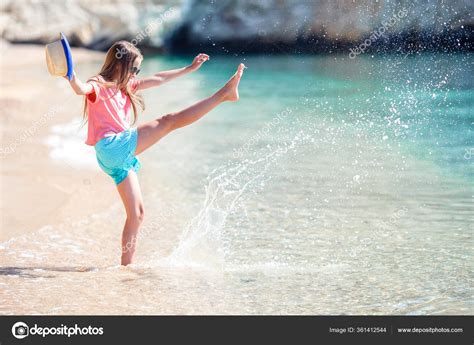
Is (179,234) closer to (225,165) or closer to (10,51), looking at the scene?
(225,165)

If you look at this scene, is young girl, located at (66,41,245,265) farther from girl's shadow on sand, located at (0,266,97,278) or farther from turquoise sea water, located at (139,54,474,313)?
turquoise sea water, located at (139,54,474,313)

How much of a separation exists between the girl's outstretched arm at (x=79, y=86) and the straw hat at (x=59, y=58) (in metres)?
0.05

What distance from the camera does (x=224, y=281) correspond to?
4520 millimetres

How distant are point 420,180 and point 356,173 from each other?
19.9 inches

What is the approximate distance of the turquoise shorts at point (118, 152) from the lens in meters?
4.33

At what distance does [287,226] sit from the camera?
5.62 meters

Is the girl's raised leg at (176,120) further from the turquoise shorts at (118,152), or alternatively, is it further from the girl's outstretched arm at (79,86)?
the girl's outstretched arm at (79,86)

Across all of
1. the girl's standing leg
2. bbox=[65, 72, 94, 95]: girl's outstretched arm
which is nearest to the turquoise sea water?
the girl's standing leg

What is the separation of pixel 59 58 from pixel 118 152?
63 centimetres

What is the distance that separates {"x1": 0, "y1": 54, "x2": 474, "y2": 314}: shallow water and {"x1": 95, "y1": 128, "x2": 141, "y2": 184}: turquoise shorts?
551 millimetres

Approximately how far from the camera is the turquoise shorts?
4328 mm

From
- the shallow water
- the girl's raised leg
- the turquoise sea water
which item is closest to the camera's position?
the shallow water
